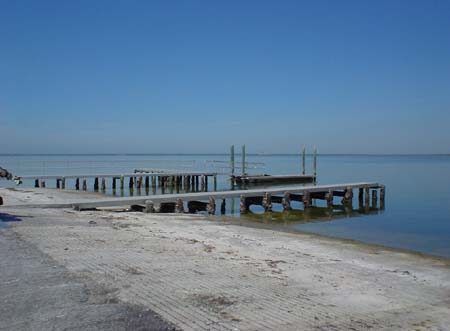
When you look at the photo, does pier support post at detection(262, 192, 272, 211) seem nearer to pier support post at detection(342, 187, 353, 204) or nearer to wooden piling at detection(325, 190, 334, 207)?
wooden piling at detection(325, 190, 334, 207)

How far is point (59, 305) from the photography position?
5.50 m

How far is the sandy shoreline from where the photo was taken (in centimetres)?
557

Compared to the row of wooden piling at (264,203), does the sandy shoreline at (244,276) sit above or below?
above

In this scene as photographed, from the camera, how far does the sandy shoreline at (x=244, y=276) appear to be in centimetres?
557

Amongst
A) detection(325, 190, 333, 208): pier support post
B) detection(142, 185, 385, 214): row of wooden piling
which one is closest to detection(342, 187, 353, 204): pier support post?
detection(142, 185, 385, 214): row of wooden piling

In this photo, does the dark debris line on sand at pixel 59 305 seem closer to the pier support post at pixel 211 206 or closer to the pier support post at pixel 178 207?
the pier support post at pixel 178 207

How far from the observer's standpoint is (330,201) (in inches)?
1044

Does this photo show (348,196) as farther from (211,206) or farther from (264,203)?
(211,206)

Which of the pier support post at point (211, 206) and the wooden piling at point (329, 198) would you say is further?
the wooden piling at point (329, 198)

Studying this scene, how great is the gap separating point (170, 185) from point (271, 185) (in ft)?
29.8

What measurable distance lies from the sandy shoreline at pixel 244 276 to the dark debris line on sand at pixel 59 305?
0.29 feet

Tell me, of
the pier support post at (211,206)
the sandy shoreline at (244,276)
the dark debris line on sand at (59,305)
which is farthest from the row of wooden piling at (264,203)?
the dark debris line on sand at (59,305)

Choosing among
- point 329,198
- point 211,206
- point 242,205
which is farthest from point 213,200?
point 329,198

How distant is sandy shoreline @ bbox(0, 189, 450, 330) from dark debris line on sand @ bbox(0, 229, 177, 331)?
88 mm
